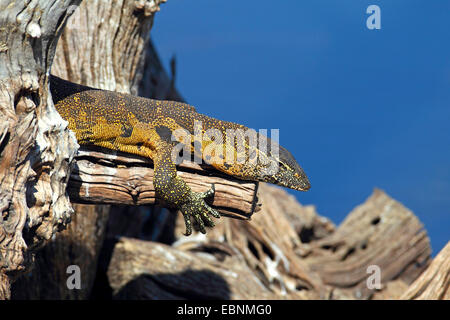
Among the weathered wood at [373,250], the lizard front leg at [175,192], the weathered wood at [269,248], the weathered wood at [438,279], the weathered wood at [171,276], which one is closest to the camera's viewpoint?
the lizard front leg at [175,192]

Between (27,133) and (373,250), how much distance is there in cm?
948

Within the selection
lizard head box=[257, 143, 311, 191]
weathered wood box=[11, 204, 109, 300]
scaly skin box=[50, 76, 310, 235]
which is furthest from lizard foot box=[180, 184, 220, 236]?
weathered wood box=[11, 204, 109, 300]

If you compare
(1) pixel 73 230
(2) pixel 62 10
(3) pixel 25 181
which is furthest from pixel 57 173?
(1) pixel 73 230

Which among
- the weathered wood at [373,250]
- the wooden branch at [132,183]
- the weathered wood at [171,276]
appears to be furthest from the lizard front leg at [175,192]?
the weathered wood at [373,250]

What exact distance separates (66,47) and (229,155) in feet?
13.4

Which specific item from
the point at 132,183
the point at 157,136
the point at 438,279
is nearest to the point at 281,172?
the point at 157,136

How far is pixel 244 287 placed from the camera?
32.9 feet

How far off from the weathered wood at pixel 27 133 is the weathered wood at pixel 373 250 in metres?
7.52

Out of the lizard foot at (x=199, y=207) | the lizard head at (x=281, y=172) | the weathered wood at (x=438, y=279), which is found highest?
the lizard head at (x=281, y=172)

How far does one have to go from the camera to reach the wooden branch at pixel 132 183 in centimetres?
624

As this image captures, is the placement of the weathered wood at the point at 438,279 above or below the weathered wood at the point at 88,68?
below

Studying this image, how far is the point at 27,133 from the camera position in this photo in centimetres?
498

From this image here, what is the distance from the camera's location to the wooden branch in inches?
246

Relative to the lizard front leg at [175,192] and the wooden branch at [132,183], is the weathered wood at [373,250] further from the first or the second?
the lizard front leg at [175,192]
